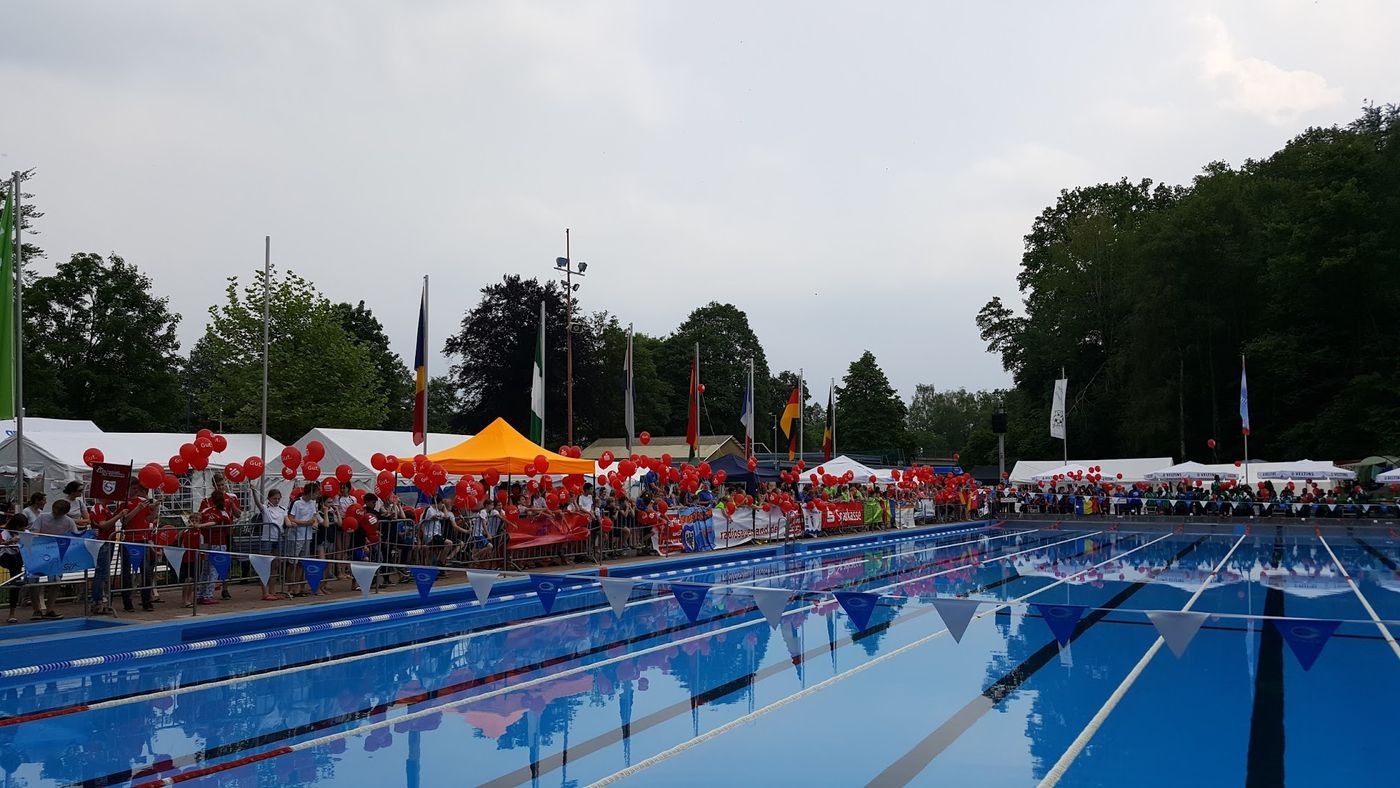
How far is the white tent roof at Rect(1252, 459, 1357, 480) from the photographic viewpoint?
3794 cm

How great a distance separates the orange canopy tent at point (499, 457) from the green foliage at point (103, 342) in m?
34.8

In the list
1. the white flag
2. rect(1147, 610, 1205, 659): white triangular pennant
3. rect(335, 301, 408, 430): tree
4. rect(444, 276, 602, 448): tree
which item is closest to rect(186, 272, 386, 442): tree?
rect(444, 276, 602, 448): tree

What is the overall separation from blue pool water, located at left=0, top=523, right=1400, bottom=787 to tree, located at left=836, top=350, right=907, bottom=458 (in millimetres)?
78769

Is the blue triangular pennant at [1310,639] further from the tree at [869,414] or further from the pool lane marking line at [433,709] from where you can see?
the tree at [869,414]

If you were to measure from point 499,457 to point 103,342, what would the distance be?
3838cm

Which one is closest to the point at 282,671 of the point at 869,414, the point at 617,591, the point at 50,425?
the point at 617,591

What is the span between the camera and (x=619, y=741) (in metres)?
7.27

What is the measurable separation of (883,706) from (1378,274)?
51729 mm

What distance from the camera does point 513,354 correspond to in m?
49.9

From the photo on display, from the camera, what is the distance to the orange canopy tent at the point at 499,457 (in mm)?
19000

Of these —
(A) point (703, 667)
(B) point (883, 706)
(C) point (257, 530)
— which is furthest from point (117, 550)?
(B) point (883, 706)

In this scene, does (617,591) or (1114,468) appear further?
(1114,468)

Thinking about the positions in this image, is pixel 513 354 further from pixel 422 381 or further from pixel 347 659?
pixel 347 659

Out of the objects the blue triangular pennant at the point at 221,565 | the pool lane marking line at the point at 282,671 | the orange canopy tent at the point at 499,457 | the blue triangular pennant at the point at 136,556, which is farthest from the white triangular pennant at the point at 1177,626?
the orange canopy tent at the point at 499,457
